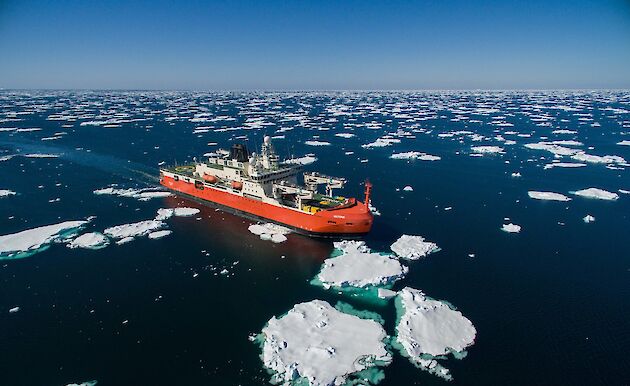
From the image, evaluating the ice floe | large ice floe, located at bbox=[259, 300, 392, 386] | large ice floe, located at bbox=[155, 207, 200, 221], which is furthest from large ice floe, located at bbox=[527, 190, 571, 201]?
large ice floe, located at bbox=[155, 207, 200, 221]

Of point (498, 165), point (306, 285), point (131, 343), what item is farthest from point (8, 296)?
point (498, 165)

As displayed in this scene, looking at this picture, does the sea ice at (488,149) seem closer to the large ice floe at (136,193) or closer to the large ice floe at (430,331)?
the large ice floe at (430,331)

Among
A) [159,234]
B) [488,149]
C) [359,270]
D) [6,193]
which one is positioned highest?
[488,149]

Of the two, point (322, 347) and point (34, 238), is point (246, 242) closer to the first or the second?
point (322, 347)

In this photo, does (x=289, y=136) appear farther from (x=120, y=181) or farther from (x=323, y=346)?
(x=323, y=346)

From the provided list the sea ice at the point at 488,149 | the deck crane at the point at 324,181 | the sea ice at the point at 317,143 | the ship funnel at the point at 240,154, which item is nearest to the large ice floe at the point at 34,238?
the ship funnel at the point at 240,154

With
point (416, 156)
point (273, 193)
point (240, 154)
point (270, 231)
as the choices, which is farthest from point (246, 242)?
point (416, 156)
